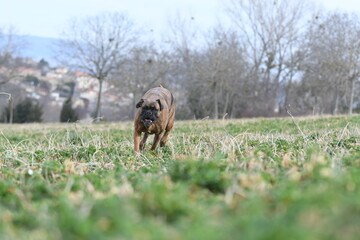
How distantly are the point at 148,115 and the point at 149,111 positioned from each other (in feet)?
0.26

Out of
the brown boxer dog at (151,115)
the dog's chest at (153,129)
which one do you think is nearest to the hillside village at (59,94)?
the brown boxer dog at (151,115)

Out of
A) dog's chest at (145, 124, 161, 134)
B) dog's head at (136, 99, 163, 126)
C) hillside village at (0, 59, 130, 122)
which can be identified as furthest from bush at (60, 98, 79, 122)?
dog's head at (136, 99, 163, 126)

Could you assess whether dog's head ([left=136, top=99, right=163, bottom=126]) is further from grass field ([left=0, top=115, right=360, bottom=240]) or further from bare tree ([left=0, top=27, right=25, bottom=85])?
bare tree ([left=0, top=27, right=25, bottom=85])

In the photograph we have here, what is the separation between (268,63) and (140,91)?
58.5ft

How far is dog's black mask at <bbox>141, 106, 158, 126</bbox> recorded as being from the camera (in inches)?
350

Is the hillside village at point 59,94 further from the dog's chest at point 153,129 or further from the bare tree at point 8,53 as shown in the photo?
the dog's chest at point 153,129

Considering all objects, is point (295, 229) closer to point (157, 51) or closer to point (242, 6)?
point (157, 51)

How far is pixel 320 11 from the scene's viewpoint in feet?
183

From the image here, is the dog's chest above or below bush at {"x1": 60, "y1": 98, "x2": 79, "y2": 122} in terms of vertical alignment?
above

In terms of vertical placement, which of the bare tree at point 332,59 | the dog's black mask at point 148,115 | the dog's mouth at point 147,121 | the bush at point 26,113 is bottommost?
the bush at point 26,113

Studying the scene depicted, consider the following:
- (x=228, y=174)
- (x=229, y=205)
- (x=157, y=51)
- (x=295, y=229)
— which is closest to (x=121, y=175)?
(x=228, y=174)

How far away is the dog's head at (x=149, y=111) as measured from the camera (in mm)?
8898

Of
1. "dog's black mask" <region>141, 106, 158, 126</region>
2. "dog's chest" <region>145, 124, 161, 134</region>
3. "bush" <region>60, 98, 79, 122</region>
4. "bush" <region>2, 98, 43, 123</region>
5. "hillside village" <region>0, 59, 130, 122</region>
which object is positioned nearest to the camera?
"dog's black mask" <region>141, 106, 158, 126</region>

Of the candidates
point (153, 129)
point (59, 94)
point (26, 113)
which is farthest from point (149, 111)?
point (59, 94)
